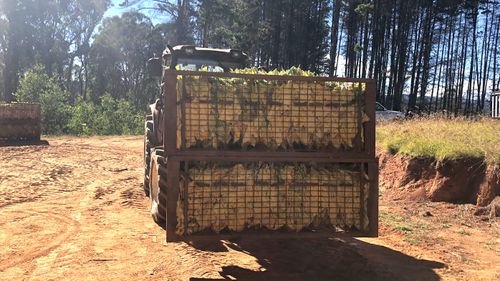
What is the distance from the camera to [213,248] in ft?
19.3

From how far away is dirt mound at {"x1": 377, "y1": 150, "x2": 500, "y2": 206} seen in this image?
8.17 meters

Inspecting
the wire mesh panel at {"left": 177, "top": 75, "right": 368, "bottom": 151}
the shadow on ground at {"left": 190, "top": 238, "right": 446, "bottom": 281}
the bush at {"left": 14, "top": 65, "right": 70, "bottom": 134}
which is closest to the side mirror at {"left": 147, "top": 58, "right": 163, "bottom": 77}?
the shadow on ground at {"left": 190, "top": 238, "right": 446, "bottom": 281}

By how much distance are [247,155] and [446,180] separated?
19.2 feet

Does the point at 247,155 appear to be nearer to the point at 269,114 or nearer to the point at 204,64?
the point at 269,114

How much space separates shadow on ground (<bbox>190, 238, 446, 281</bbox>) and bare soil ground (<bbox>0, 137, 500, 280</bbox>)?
0.01m

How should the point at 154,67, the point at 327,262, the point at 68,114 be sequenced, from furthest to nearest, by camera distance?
the point at 68,114 < the point at 154,67 < the point at 327,262

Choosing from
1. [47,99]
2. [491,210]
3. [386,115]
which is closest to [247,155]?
[491,210]

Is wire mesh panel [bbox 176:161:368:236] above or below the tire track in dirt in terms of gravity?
above

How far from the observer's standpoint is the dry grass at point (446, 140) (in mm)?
8891

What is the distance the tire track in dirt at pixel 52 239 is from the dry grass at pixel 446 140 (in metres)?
7.01

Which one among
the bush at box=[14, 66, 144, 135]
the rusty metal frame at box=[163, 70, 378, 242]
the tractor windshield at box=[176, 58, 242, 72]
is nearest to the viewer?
the rusty metal frame at box=[163, 70, 378, 242]

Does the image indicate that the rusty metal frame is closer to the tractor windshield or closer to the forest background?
the tractor windshield

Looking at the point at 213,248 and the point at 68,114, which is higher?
the point at 68,114

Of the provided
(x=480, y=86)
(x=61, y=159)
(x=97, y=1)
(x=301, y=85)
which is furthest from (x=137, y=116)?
(x=480, y=86)
